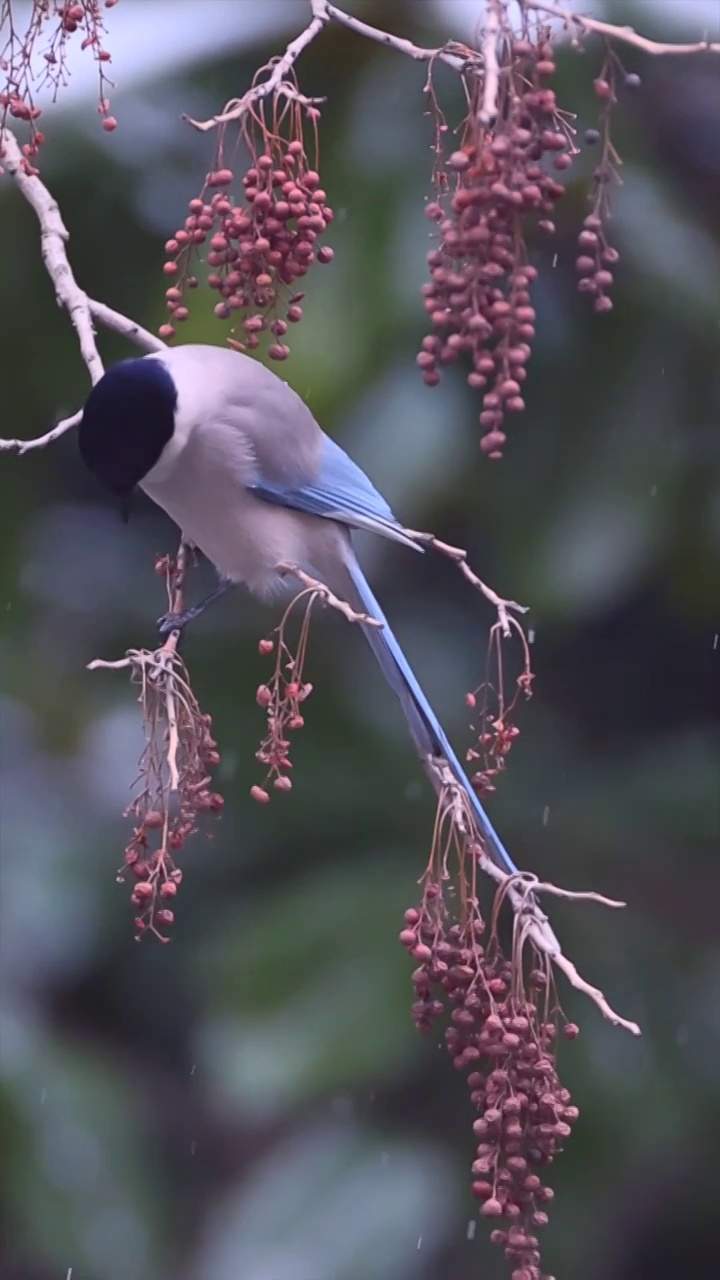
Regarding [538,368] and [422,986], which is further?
[538,368]

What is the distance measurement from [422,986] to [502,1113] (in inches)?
3.2

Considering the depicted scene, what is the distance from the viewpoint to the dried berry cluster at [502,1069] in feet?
2.77

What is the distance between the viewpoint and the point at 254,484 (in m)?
1.39

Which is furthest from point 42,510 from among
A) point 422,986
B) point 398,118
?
point 422,986

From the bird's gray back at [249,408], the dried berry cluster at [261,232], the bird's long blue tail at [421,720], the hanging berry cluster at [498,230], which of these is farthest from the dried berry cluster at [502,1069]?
the bird's gray back at [249,408]

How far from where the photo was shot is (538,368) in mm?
2014

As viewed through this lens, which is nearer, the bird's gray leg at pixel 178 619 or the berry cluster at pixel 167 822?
the berry cluster at pixel 167 822

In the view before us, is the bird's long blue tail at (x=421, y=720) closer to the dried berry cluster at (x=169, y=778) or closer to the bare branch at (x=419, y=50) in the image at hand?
the dried berry cluster at (x=169, y=778)

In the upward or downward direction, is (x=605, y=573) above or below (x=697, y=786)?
above

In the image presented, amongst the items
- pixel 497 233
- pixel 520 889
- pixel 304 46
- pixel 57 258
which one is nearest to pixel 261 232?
pixel 304 46

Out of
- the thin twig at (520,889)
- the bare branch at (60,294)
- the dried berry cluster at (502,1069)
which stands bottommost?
the dried berry cluster at (502,1069)

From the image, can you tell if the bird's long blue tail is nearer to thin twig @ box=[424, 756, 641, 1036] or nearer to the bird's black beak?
thin twig @ box=[424, 756, 641, 1036]

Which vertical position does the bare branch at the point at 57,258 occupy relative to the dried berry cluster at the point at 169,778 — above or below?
above

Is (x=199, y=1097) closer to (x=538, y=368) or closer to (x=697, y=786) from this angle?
(x=697, y=786)
